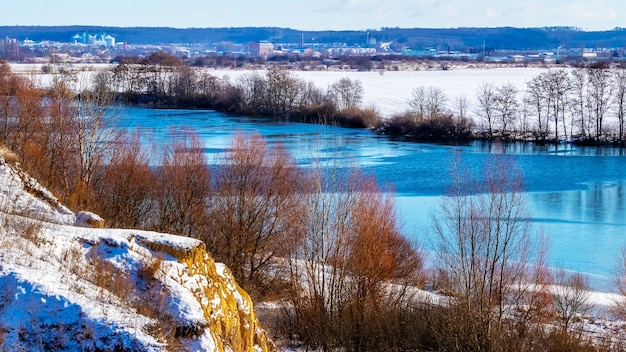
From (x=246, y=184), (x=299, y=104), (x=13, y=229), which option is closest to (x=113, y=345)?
(x=13, y=229)

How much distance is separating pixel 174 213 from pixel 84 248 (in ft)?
37.6

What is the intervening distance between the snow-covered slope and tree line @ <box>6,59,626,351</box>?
5.52m

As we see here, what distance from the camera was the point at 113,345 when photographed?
575cm

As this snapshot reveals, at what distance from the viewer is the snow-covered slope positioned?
5824mm

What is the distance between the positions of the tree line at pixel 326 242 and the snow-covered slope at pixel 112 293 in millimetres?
5522

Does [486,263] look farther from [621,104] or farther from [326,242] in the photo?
[621,104]

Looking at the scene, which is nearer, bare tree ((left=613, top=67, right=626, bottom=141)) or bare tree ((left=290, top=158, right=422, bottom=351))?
bare tree ((left=290, top=158, right=422, bottom=351))

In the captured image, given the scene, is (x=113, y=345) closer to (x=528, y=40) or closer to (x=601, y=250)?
(x=601, y=250)

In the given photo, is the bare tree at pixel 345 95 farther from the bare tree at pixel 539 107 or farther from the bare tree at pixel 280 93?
the bare tree at pixel 539 107

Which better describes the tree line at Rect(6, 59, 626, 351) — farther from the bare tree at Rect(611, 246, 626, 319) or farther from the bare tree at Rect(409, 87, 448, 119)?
the bare tree at Rect(409, 87, 448, 119)

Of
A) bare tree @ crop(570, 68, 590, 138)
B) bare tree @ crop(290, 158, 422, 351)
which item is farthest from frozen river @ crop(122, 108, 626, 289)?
bare tree @ crop(570, 68, 590, 138)

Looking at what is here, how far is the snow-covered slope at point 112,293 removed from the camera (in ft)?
19.1

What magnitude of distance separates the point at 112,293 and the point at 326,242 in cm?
938

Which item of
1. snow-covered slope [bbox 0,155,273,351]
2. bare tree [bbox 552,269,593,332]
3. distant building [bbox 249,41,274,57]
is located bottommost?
bare tree [bbox 552,269,593,332]
